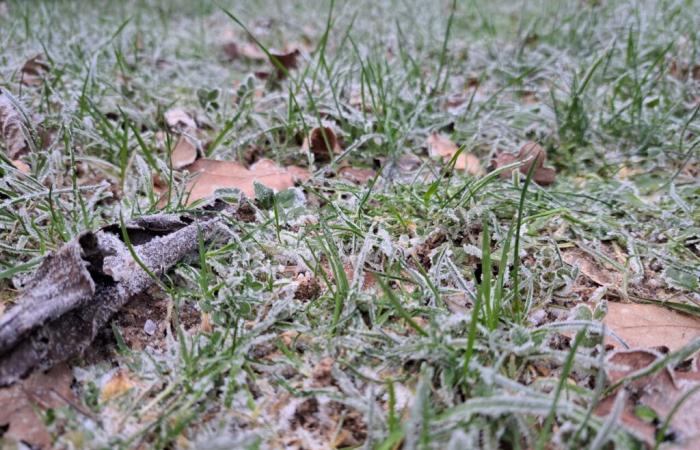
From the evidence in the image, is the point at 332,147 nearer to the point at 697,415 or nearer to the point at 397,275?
the point at 397,275

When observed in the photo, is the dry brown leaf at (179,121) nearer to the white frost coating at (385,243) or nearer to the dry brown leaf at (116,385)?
the white frost coating at (385,243)

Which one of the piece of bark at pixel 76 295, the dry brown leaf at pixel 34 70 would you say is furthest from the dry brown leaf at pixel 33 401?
the dry brown leaf at pixel 34 70

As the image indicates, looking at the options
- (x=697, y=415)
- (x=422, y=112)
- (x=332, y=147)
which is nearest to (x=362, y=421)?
(x=697, y=415)

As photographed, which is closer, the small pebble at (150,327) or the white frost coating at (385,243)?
the small pebble at (150,327)

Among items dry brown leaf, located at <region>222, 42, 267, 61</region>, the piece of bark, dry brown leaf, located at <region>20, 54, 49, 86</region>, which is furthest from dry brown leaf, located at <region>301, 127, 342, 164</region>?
dry brown leaf, located at <region>222, 42, 267, 61</region>

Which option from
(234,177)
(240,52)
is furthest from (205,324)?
(240,52)

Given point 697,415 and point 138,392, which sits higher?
point 697,415

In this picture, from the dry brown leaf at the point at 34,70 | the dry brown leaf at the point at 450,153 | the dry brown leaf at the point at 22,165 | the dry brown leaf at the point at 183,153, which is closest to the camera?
the dry brown leaf at the point at 22,165
